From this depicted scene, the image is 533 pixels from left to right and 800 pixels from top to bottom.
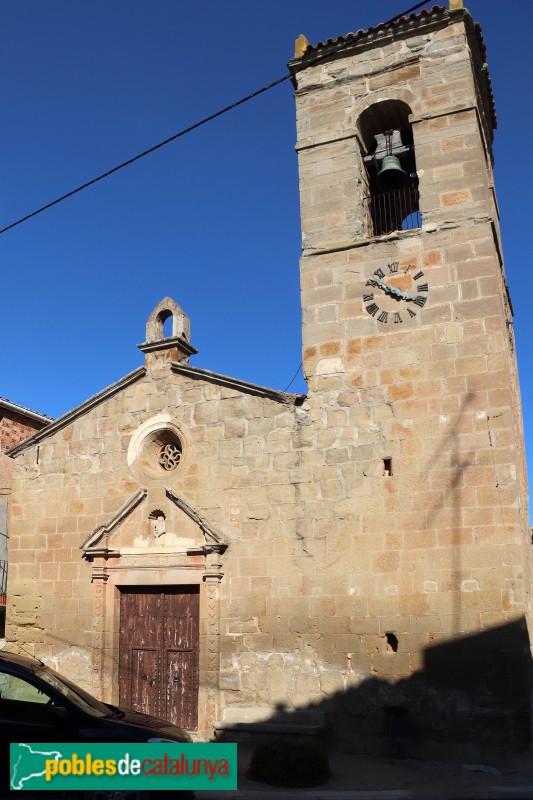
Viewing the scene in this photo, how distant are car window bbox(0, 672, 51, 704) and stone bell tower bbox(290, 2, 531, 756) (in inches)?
174

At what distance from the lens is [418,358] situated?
997 centimetres

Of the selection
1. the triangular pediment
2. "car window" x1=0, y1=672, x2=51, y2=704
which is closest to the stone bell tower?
the triangular pediment

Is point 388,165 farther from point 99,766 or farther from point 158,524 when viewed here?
point 99,766

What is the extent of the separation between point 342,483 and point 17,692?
501 cm

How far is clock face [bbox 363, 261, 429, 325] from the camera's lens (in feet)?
33.4

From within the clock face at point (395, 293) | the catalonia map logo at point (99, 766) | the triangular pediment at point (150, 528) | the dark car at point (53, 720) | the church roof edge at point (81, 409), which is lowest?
the catalonia map logo at point (99, 766)

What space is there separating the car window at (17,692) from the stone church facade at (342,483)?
3.93 meters

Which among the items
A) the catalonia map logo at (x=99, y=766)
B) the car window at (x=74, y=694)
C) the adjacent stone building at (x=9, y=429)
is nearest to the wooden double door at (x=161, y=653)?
the car window at (x=74, y=694)

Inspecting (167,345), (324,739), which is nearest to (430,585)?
(324,739)

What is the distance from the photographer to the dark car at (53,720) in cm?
593

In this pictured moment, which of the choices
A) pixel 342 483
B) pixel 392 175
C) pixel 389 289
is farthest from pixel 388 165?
pixel 342 483

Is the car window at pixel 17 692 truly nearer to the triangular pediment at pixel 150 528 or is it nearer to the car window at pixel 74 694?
the car window at pixel 74 694

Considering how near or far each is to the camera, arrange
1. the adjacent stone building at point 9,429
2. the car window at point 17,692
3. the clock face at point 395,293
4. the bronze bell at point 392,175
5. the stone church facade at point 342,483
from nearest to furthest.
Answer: the car window at point 17,692, the stone church facade at point 342,483, the clock face at point 395,293, the bronze bell at point 392,175, the adjacent stone building at point 9,429

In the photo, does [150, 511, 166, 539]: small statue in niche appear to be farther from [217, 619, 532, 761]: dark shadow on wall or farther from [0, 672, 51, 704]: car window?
[0, 672, 51, 704]: car window
